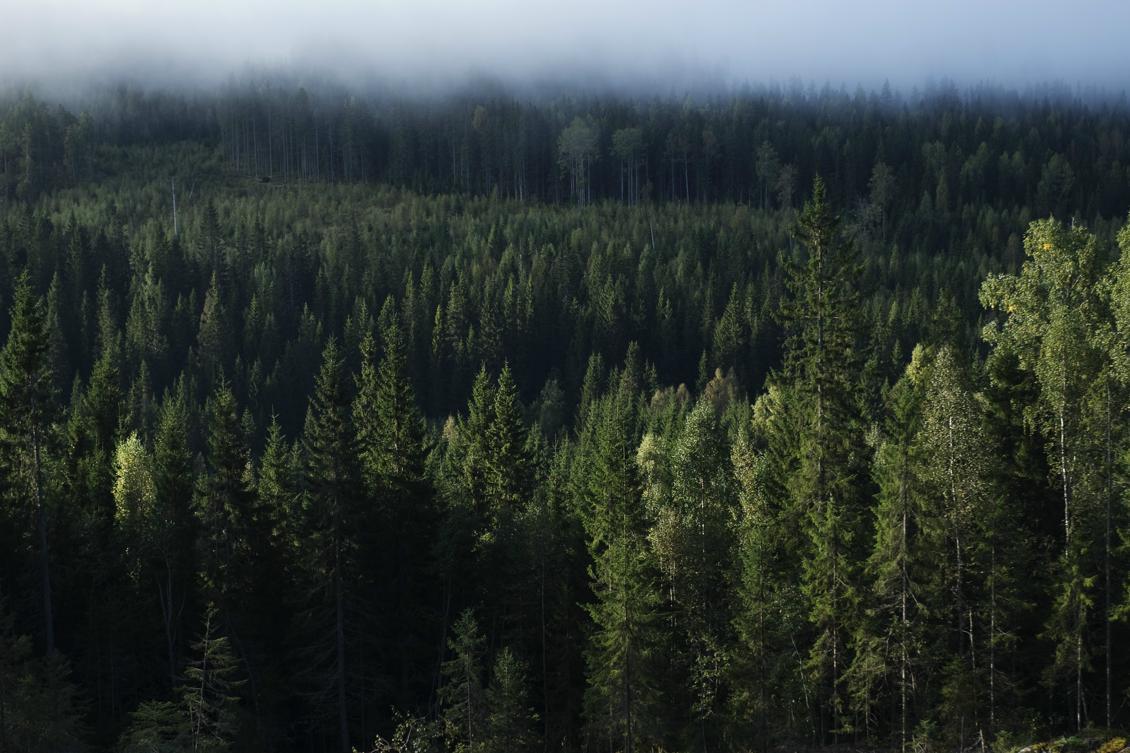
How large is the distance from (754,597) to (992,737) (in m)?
8.48

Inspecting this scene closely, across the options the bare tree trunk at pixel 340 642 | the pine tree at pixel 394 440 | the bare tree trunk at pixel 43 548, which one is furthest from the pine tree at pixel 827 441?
the bare tree trunk at pixel 43 548

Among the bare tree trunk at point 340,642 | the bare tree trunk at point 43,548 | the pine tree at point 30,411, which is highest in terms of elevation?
the pine tree at point 30,411

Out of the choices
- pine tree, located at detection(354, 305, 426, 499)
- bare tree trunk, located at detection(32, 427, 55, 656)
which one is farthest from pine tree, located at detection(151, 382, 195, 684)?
pine tree, located at detection(354, 305, 426, 499)

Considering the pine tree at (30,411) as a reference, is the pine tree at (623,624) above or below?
below

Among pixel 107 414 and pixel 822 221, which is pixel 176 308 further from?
pixel 822 221

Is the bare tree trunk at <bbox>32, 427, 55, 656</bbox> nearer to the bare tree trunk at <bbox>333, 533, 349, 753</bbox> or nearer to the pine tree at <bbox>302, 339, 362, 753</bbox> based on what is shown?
the pine tree at <bbox>302, 339, 362, 753</bbox>

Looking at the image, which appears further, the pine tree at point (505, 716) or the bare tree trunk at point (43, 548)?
the bare tree trunk at point (43, 548)

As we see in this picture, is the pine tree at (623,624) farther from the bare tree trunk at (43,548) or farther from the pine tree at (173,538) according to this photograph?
the bare tree trunk at (43,548)

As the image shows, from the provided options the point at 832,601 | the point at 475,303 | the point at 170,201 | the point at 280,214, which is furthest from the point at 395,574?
the point at 170,201

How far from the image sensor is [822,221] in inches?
1706

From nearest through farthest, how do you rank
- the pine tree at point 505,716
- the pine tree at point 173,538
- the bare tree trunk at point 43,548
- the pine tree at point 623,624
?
Answer: the pine tree at point 505,716, the pine tree at point 623,624, the bare tree trunk at point 43,548, the pine tree at point 173,538

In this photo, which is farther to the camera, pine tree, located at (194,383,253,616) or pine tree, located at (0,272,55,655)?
pine tree, located at (194,383,253,616)

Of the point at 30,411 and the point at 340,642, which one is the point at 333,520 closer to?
the point at 340,642

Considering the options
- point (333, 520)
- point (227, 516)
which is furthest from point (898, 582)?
point (227, 516)
